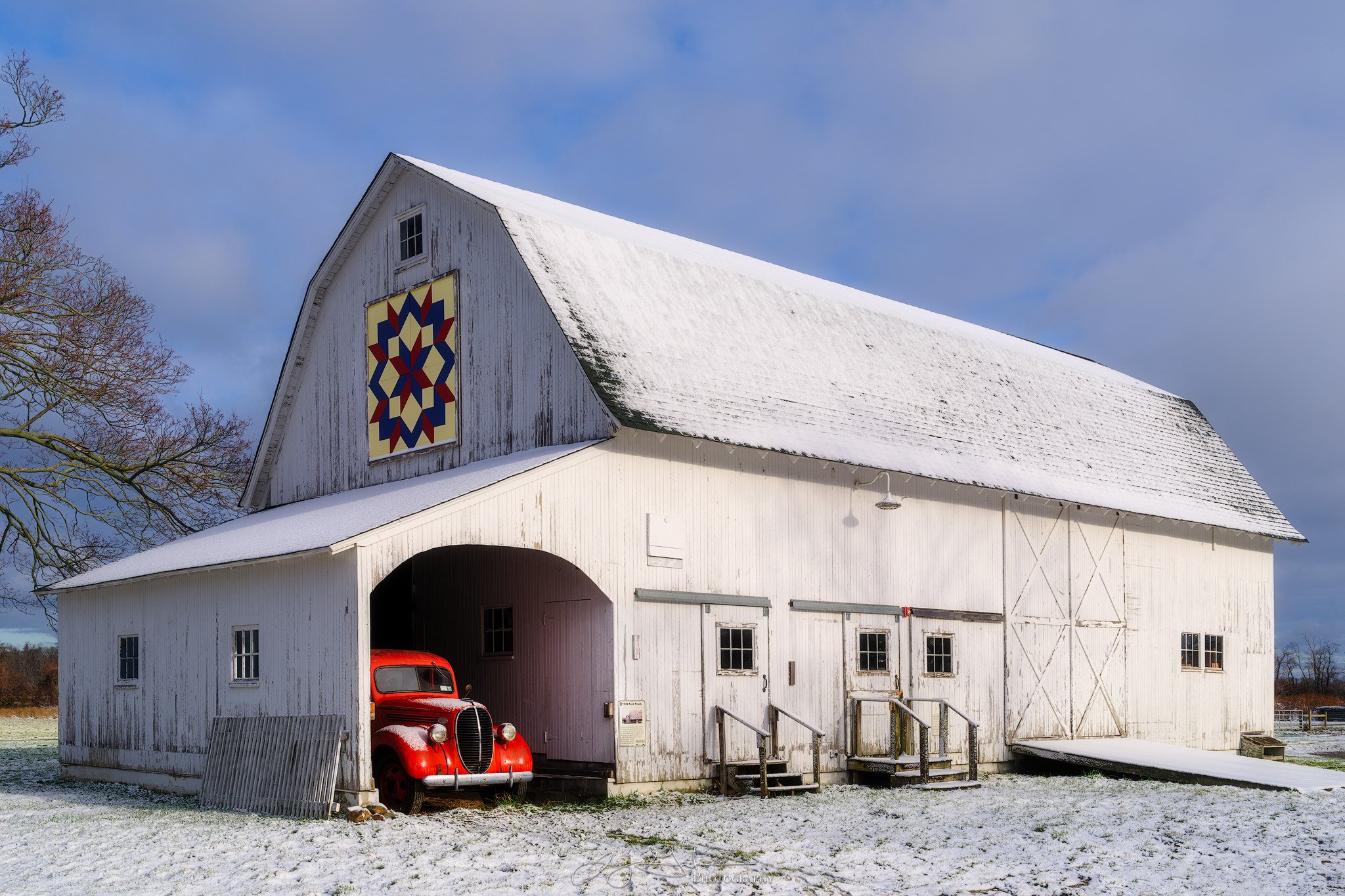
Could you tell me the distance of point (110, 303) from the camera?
26.8 meters

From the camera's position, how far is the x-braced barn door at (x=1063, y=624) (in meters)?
23.2

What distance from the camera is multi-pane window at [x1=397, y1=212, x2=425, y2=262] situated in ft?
69.8

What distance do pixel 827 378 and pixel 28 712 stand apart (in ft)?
A: 128

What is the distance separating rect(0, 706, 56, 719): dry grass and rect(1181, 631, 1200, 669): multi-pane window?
124 feet

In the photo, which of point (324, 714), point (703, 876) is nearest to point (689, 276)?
point (324, 714)

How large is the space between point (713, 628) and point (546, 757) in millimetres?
2890

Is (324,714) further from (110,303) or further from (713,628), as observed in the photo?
(110,303)

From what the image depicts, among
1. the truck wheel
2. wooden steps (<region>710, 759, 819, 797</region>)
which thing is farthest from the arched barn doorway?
the truck wheel

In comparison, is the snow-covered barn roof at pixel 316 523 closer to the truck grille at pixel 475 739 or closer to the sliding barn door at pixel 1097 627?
the truck grille at pixel 475 739

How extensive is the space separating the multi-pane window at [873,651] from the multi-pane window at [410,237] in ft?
30.6

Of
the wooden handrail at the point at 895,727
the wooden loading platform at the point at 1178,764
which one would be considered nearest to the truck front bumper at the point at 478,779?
the wooden handrail at the point at 895,727

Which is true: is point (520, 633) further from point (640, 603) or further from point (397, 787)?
point (397, 787)

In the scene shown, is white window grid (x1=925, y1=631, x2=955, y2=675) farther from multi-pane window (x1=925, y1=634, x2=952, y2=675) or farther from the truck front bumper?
the truck front bumper

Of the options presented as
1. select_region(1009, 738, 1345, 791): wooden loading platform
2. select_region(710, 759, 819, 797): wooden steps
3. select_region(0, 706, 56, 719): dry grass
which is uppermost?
select_region(710, 759, 819, 797): wooden steps
